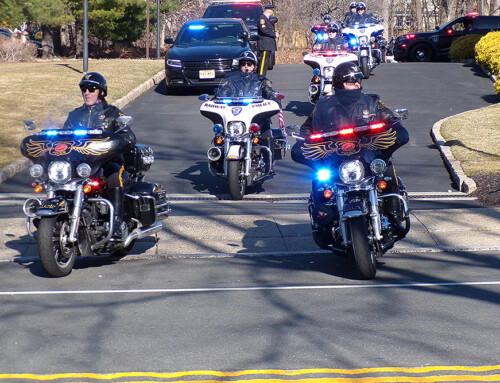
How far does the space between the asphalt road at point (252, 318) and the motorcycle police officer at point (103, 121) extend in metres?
0.74

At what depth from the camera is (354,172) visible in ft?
23.6

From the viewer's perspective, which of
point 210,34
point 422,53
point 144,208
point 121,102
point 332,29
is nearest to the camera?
point 144,208

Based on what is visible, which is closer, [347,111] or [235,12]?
[347,111]

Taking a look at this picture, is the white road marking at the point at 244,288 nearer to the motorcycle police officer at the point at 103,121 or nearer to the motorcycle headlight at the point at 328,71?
the motorcycle police officer at the point at 103,121

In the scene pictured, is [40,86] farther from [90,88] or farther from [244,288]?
[244,288]

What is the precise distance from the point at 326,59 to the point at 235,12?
9.30 meters

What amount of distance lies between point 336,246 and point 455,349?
2.17 m

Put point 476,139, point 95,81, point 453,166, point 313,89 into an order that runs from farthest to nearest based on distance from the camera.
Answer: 1. point 313,89
2. point 476,139
3. point 453,166
4. point 95,81

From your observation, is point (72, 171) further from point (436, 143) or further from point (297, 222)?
point (436, 143)

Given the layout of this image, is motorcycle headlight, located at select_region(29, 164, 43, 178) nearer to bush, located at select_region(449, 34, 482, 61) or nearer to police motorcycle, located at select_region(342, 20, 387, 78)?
police motorcycle, located at select_region(342, 20, 387, 78)

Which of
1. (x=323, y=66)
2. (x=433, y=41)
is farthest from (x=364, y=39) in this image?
(x=433, y=41)

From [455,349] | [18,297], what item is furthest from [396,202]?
[18,297]

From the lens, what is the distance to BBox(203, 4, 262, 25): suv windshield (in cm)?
2681

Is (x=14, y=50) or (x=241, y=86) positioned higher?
(x=14, y=50)
